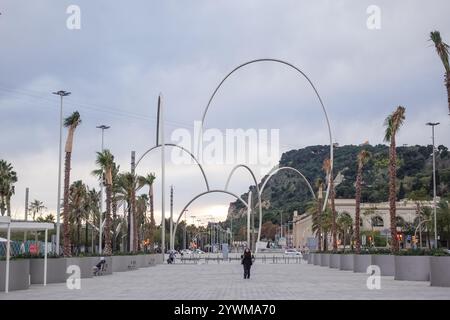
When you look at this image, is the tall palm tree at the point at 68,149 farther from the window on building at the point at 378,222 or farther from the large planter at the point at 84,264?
the window on building at the point at 378,222

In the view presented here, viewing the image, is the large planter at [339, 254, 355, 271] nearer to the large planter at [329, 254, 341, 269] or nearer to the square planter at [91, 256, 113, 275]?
the large planter at [329, 254, 341, 269]

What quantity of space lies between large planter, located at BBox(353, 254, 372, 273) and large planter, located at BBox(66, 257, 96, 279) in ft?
55.5

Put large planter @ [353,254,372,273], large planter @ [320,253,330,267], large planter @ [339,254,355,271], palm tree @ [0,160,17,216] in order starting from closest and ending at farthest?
large planter @ [353,254,372,273]
large planter @ [339,254,355,271]
large planter @ [320,253,330,267]
palm tree @ [0,160,17,216]

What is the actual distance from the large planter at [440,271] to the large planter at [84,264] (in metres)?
17.4

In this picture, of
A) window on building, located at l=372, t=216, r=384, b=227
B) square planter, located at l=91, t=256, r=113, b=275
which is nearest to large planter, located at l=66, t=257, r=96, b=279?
square planter, located at l=91, t=256, r=113, b=275

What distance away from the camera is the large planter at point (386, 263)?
38.5m

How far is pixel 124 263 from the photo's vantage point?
50969 mm

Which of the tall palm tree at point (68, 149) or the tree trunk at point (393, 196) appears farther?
the tall palm tree at point (68, 149)

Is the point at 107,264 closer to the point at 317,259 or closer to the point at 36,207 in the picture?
the point at 317,259

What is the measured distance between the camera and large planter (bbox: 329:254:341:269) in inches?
2042

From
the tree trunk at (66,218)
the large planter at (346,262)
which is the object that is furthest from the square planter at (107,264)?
the large planter at (346,262)
